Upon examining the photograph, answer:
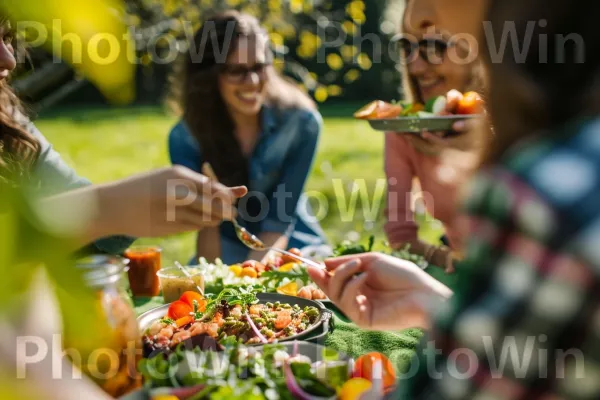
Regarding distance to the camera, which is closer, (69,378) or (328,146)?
(69,378)

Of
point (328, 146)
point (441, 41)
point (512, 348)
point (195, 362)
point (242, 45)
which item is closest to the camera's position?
point (512, 348)

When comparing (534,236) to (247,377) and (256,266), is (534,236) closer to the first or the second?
(247,377)

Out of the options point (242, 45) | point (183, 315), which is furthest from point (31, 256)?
point (242, 45)

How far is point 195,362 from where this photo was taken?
1149 mm

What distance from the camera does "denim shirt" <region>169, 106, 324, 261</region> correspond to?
3.46m

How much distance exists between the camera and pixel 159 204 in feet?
2.92

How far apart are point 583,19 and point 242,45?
112 inches

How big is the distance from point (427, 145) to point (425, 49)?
47 cm

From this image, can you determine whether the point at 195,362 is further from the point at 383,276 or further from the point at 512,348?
the point at 512,348

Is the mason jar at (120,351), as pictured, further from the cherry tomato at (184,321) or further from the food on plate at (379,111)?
the food on plate at (379,111)

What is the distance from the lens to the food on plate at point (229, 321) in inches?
56.6

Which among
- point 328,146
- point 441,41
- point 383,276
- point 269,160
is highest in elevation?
point 441,41

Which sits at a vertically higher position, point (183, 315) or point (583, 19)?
point (583, 19)

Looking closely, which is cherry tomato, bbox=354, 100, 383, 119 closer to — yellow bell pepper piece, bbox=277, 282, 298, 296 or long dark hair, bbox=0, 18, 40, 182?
yellow bell pepper piece, bbox=277, 282, 298, 296
